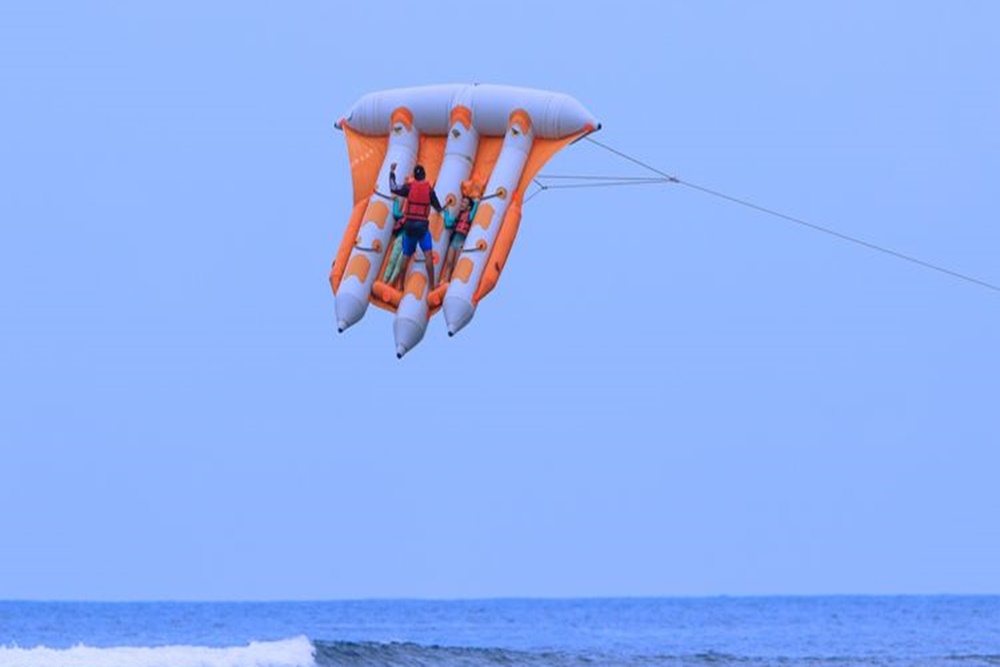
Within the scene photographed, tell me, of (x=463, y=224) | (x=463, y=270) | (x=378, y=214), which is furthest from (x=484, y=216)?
(x=378, y=214)

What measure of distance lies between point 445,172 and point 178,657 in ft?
46.0

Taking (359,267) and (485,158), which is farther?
(485,158)

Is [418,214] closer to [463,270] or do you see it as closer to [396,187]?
[396,187]

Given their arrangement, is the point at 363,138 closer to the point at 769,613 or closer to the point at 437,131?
the point at 437,131

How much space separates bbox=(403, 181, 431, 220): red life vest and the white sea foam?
12.6 m

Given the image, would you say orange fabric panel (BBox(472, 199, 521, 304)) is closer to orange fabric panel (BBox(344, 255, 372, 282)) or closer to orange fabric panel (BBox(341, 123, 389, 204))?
orange fabric panel (BBox(344, 255, 372, 282))

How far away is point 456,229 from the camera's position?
897 inches

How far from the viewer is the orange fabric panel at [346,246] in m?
22.8

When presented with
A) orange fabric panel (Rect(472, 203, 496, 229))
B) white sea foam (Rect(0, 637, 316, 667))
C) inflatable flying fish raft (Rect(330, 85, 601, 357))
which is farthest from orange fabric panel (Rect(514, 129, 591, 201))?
white sea foam (Rect(0, 637, 316, 667))

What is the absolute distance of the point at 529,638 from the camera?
169 feet

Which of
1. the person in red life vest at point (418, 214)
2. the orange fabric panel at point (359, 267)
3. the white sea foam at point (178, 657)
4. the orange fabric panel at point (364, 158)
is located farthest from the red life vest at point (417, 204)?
the white sea foam at point (178, 657)

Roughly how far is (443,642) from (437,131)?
27.4m

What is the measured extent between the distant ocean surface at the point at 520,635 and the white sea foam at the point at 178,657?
0.03m

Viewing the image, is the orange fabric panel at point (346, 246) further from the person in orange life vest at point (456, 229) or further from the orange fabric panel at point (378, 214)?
the person in orange life vest at point (456, 229)
